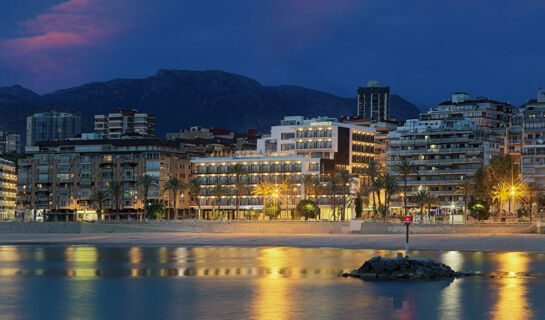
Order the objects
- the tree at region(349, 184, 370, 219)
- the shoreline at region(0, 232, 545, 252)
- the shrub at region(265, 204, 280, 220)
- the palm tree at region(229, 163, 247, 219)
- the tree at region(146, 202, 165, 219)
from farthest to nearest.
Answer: the palm tree at region(229, 163, 247, 219)
the tree at region(146, 202, 165, 219)
the shrub at region(265, 204, 280, 220)
the tree at region(349, 184, 370, 219)
the shoreline at region(0, 232, 545, 252)

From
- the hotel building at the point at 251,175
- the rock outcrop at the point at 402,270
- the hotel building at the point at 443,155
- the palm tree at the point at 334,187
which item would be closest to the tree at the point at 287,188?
the hotel building at the point at 251,175

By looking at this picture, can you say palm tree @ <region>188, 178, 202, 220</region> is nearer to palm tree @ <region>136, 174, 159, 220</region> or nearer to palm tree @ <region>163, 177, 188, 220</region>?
palm tree @ <region>163, 177, 188, 220</region>

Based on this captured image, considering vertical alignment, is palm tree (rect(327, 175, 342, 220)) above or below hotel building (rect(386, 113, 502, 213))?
below

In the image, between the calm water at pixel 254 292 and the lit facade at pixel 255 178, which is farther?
the lit facade at pixel 255 178

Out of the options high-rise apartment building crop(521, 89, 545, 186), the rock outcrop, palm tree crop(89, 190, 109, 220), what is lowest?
the rock outcrop

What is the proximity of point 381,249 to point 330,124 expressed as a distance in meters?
103

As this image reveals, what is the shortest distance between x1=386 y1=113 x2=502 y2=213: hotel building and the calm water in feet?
373

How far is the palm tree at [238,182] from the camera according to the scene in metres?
173

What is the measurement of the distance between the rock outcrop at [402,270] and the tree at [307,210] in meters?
108

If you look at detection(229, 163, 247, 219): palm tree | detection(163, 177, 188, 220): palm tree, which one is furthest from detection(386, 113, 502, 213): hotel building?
detection(163, 177, 188, 220): palm tree

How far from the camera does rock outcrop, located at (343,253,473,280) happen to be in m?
47.8

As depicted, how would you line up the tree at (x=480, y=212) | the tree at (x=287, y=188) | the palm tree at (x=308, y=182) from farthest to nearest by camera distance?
the tree at (x=287, y=188) → the palm tree at (x=308, y=182) → the tree at (x=480, y=212)

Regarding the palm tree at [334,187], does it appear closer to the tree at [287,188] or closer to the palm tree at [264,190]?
the tree at [287,188]

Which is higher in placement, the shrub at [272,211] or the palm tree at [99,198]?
the palm tree at [99,198]
